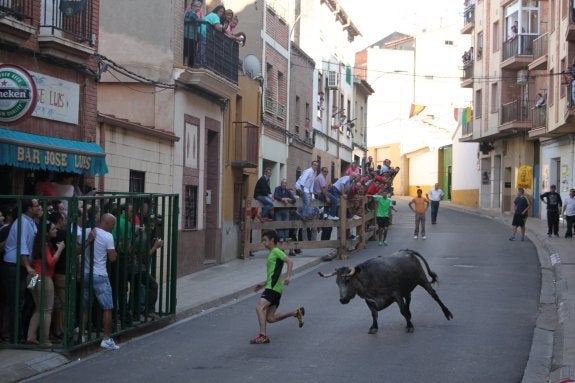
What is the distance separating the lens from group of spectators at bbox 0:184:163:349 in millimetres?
10781

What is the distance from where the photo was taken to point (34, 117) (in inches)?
573

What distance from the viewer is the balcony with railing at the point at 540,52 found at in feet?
131

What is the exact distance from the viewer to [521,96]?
150ft

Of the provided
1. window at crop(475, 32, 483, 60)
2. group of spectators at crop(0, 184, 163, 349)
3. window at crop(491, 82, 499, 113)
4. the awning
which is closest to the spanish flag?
window at crop(475, 32, 483, 60)

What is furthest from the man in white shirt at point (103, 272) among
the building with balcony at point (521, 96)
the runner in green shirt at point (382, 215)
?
the building with balcony at point (521, 96)

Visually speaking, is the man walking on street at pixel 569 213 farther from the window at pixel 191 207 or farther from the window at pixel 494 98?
the window at pixel 494 98

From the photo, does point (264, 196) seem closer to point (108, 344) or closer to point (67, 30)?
point (67, 30)

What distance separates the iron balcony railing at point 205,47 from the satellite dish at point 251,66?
3.55 m

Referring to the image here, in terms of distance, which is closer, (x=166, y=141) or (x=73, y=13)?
(x=73, y=13)

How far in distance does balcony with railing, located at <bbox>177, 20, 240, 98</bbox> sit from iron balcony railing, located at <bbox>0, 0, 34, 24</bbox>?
642 centimetres

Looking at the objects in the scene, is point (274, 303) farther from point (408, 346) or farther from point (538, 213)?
point (538, 213)

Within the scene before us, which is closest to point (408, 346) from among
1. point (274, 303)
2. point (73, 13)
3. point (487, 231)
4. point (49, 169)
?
point (274, 303)

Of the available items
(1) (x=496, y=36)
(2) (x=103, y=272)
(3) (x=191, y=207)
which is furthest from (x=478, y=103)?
(2) (x=103, y=272)

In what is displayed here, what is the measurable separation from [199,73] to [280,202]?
5081mm
